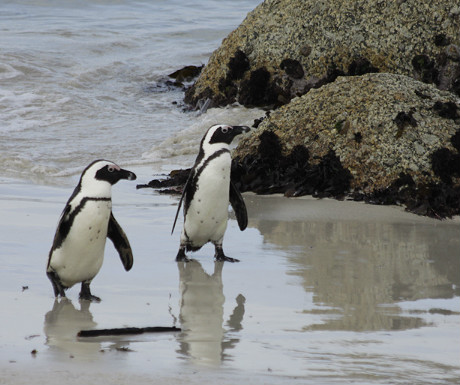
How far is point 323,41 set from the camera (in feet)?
35.0

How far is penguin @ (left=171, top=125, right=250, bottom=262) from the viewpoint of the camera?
17.3 feet

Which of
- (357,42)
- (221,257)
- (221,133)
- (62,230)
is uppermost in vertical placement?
(357,42)

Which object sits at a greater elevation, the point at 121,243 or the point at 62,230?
the point at 62,230

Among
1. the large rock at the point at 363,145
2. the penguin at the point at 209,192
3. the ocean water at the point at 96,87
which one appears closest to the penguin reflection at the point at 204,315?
the penguin at the point at 209,192

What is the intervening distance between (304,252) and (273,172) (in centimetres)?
218

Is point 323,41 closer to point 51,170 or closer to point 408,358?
Result: point 51,170

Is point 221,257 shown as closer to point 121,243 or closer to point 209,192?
point 209,192

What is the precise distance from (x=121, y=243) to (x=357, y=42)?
678 centimetres

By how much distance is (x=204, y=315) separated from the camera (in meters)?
3.93

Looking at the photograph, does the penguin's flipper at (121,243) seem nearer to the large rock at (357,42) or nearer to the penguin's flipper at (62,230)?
the penguin's flipper at (62,230)

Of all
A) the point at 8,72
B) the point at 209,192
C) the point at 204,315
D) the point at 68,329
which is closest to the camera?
the point at 68,329

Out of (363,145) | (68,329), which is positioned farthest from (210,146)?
(363,145)

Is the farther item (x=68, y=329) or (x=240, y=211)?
(x=240, y=211)

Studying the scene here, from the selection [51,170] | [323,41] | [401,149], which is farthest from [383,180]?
[323,41]
